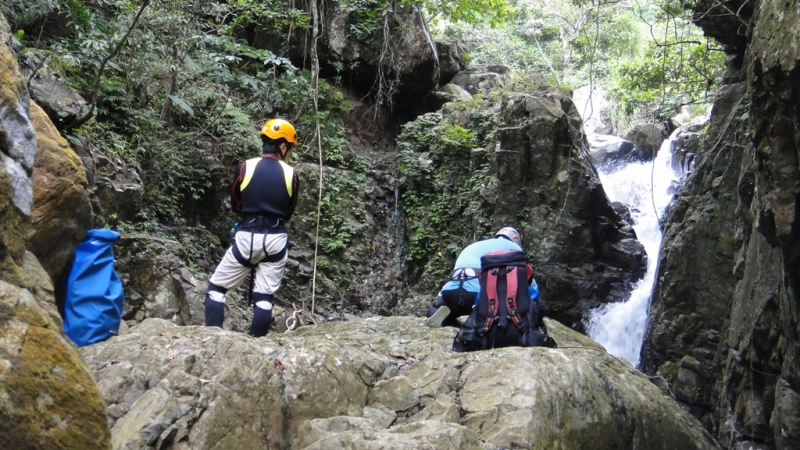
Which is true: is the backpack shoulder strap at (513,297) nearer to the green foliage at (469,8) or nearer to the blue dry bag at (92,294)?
the blue dry bag at (92,294)

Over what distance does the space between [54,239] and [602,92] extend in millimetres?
24234

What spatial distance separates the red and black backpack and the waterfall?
4.72 metres

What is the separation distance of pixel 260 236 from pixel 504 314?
80.1 inches

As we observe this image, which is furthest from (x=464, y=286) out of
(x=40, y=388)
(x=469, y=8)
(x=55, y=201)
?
(x=469, y=8)

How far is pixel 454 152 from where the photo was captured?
14.0 m

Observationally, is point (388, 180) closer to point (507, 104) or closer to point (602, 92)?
point (507, 104)

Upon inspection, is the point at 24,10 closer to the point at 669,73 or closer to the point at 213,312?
the point at 213,312

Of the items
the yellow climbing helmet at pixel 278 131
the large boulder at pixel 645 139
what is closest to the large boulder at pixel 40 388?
the yellow climbing helmet at pixel 278 131

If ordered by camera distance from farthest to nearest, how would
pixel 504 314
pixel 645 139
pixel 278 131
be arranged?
pixel 645 139 < pixel 278 131 < pixel 504 314

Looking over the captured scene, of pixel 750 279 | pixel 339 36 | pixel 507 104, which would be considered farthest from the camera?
pixel 339 36

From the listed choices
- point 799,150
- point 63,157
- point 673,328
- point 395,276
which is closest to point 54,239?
point 63,157

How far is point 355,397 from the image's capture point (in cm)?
415


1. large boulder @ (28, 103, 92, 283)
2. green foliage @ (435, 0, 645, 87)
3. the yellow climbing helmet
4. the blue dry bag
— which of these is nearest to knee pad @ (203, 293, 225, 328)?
the blue dry bag

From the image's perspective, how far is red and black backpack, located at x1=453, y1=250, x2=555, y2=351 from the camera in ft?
16.4
